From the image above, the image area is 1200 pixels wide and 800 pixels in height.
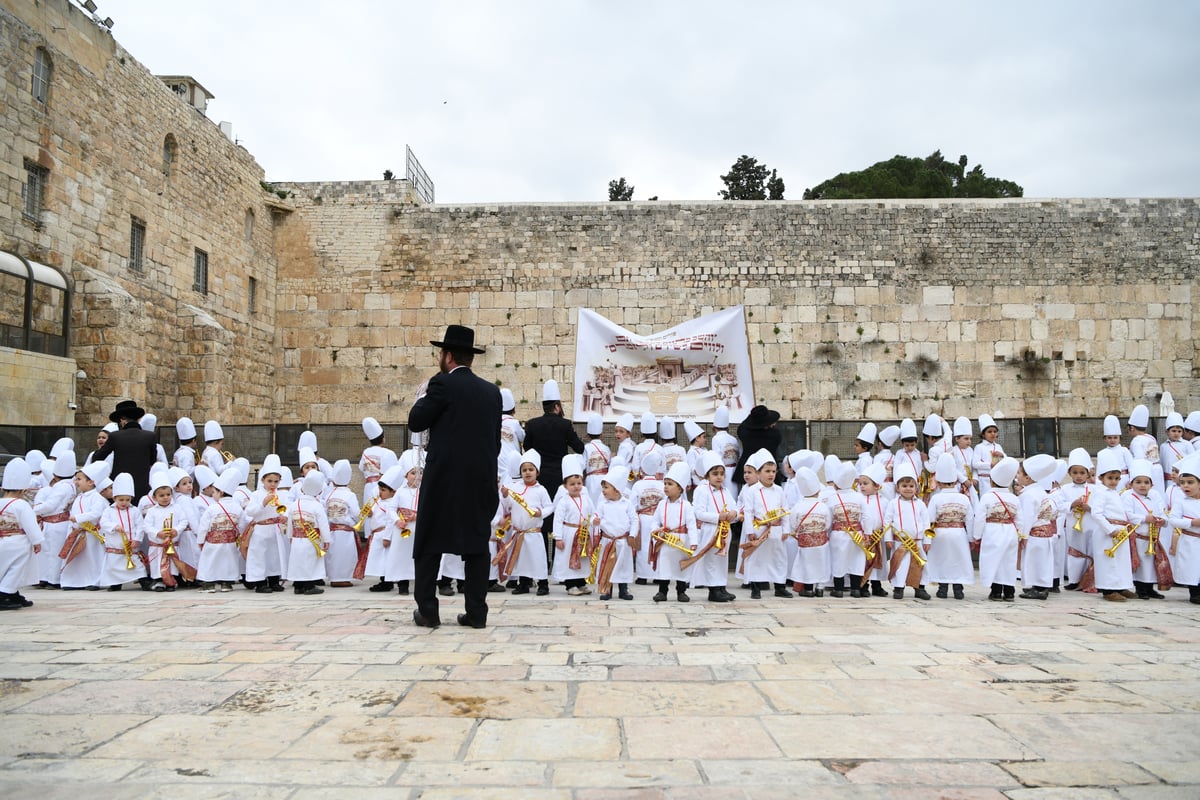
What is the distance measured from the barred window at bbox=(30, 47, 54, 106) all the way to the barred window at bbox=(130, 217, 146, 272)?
218 centimetres

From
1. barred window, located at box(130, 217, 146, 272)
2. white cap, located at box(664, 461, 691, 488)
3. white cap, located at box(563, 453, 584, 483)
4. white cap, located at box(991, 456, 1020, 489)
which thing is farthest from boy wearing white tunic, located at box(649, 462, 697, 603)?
barred window, located at box(130, 217, 146, 272)

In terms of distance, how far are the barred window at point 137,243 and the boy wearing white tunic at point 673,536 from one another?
10728 mm

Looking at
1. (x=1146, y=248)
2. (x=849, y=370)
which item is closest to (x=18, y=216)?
(x=849, y=370)

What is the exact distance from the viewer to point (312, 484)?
8.29 meters

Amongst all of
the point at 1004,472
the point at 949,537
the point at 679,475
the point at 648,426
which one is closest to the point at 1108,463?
the point at 1004,472

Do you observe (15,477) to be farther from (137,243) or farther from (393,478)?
(137,243)

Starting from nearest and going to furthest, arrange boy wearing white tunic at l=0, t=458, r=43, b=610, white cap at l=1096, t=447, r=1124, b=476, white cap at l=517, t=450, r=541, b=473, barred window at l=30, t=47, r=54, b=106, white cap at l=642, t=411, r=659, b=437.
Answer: boy wearing white tunic at l=0, t=458, r=43, b=610 → white cap at l=1096, t=447, r=1124, b=476 → white cap at l=517, t=450, r=541, b=473 → white cap at l=642, t=411, r=659, b=437 → barred window at l=30, t=47, r=54, b=106

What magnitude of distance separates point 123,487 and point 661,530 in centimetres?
495

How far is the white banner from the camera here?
1241cm

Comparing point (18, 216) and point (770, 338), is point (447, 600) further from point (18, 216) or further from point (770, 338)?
point (770, 338)

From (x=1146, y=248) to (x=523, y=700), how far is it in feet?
59.6

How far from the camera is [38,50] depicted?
1221cm

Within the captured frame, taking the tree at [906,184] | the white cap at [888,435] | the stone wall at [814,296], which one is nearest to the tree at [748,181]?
the tree at [906,184]

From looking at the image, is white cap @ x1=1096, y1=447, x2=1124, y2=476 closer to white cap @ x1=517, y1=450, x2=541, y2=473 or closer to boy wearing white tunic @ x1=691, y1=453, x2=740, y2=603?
boy wearing white tunic @ x1=691, y1=453, x2=740, y2=603
